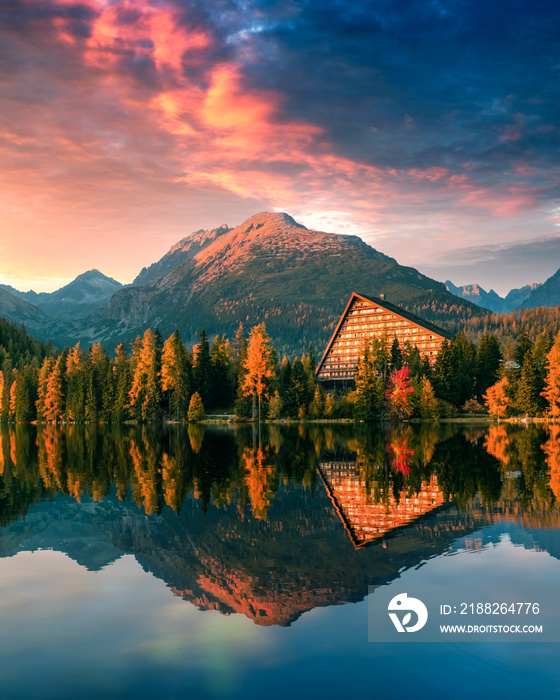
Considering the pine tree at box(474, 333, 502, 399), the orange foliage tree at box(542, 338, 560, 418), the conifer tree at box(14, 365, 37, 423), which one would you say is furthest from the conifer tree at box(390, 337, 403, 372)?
the conifer tree at box(14, 365, 37, 423)

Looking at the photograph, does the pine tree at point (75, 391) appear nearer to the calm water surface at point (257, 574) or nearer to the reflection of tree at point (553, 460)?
the calm water surface at point (257, 574)

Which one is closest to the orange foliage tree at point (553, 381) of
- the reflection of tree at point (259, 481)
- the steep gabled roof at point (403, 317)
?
the steep gabled roof at point (403, 317)

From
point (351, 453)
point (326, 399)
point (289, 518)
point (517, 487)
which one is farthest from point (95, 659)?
point (326, 399)

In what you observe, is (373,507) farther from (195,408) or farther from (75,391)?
(75,391)

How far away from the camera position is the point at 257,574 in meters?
15.5

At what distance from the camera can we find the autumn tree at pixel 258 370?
4124 inches

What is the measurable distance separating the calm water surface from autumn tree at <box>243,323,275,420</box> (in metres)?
70.4

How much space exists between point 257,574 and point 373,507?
8.79 meters

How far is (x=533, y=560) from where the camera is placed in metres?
16.4

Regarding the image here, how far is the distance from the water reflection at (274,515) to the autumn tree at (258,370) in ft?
202

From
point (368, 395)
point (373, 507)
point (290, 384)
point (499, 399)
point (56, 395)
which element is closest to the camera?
point (373, 507)

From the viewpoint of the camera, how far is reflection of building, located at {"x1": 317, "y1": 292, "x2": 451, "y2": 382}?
143 meters

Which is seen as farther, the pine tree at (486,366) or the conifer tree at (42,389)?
the conifer tree at (42,389)

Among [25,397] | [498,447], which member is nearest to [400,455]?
[498,447]
